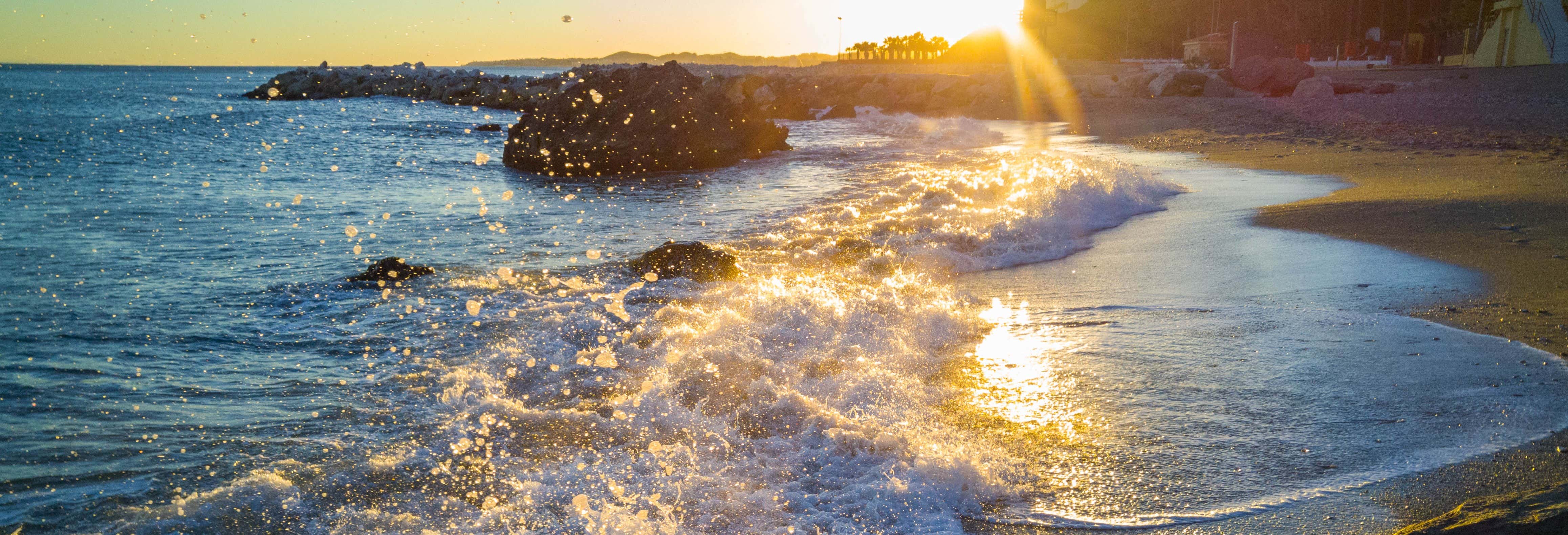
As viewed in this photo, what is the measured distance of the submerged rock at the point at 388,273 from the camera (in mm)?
6457

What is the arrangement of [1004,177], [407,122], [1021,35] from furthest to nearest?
[1021,35] → [407,122] → [1004,177]

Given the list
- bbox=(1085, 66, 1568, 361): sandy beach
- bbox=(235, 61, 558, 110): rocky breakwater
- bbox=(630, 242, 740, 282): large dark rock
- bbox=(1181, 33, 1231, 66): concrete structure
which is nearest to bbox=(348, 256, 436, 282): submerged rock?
bbox=(630, 242, 740, 282): large dark rock

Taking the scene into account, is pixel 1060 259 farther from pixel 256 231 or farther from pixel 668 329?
pixel 256 231

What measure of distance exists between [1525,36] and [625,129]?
32.7 meters

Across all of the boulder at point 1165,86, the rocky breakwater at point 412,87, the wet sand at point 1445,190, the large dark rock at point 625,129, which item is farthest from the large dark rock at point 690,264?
the rocky breakwater at point 412,87

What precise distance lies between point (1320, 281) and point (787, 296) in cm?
350

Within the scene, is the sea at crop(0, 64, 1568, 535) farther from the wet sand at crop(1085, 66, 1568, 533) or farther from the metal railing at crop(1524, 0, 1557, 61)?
the metal railing at crop(1524, 0, 1557, 61)

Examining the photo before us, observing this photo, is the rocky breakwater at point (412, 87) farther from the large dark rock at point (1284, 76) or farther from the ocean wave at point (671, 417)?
the ocean wave at point (671, 417)

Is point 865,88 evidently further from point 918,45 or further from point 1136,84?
point 918,45

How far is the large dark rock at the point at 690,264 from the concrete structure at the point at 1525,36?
3306 cm

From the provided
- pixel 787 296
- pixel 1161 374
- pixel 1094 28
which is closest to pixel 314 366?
pixel 787 296

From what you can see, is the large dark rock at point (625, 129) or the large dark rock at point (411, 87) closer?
the large dark rock at point (625, 129)

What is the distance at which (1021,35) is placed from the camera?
72.7m

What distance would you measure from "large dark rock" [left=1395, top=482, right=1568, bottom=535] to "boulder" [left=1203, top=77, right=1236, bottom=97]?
30.2m
